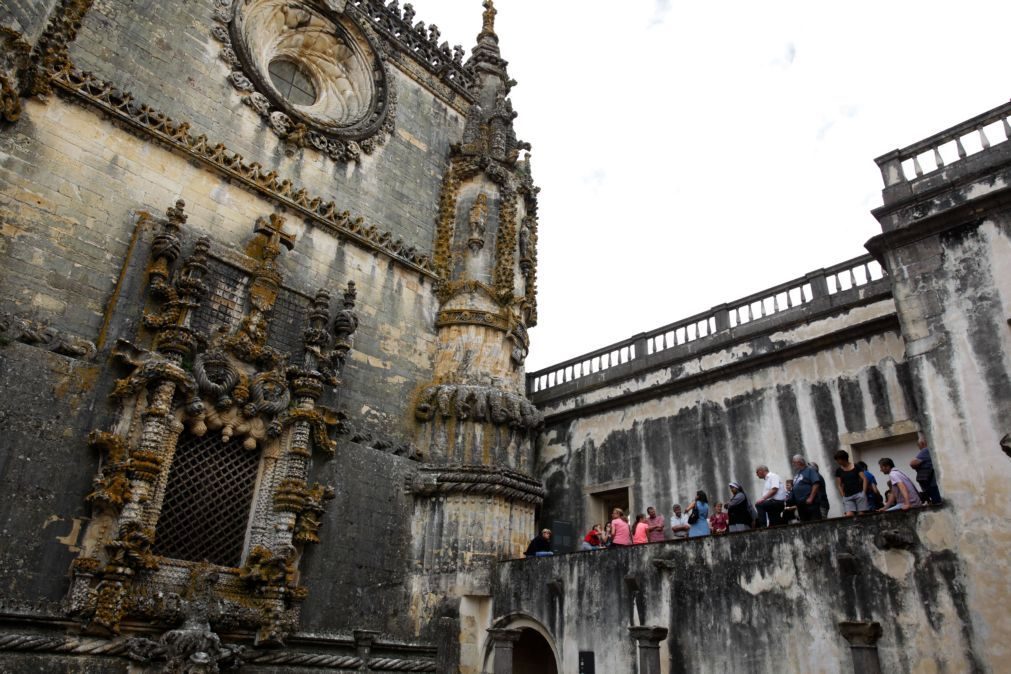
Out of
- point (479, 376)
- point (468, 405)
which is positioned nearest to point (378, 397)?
point (468, 405)

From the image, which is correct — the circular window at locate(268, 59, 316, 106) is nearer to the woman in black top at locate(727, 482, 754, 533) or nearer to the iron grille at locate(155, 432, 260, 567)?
the iron grille at locate(155, 432, 260, 567)

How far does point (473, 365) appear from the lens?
541 inches

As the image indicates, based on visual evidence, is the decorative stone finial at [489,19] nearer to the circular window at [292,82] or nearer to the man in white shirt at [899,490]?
the circular window at [292,82]

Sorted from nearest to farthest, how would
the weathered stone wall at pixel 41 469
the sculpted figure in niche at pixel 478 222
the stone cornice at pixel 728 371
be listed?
the weathered stone wall at pixel 41 469
the stone cornice at pixel 728 371
the sculpted figure in niche at pixel 478 222

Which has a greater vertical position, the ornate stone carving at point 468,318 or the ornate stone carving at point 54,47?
the ornate stone carving at point 54,47

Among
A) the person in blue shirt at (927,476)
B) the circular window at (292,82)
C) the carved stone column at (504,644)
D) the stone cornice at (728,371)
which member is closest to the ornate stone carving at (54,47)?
the circular window at (292,82)

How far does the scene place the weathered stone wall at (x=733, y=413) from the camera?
11.6m

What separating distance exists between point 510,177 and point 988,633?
Result: 472 inches

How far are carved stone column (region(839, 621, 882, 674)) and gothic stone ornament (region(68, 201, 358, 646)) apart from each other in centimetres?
740

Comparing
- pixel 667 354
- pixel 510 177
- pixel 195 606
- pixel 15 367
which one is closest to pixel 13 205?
pixel 15 367

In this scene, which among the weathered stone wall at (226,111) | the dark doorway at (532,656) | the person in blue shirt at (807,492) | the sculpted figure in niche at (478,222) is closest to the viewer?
the person in blue shirt at (807,492)

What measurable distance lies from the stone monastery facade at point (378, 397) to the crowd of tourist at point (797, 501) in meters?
0.50

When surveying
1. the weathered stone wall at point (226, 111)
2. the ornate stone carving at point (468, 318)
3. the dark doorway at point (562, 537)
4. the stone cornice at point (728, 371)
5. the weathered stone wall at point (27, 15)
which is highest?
the weathered stone wall at point (226, 111)

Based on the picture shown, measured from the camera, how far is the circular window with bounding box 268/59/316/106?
47.6ft
